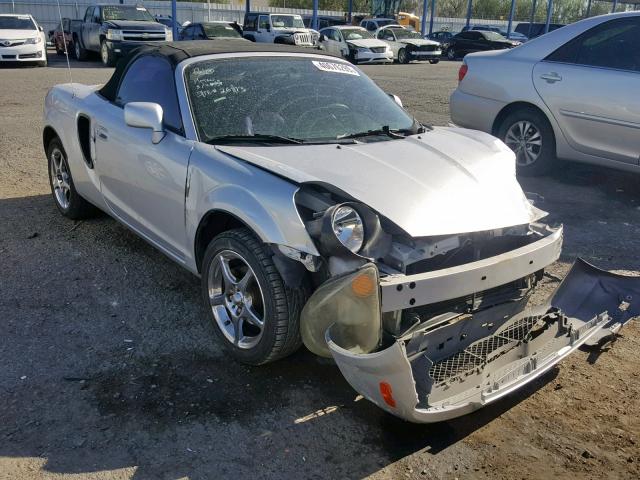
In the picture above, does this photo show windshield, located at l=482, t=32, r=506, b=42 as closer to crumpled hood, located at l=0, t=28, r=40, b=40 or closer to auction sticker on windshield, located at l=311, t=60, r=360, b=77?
crumpled hood, located at l=0, t=28, r=40, b=40

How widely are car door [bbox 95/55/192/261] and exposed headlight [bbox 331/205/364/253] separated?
1173 mm

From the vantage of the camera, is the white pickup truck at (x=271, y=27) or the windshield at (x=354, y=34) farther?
the windshield at (x=354, y=34)

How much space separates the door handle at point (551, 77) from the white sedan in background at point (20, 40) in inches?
648

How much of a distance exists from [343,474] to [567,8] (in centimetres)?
7359

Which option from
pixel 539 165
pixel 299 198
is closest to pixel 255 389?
pixel 299 198

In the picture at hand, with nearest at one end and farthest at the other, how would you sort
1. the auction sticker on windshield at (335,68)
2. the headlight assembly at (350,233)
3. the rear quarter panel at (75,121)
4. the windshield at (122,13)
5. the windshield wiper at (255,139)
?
the headlight assembly at (350,233) < the windshield wiper at (255,139) < the auction sticker on windshield at (335,68) < the rear quarter panel at (75,121) < the windshield at (122,13)

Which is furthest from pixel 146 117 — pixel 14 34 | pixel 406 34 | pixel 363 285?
pixel 406 34

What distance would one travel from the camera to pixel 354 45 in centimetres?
2472

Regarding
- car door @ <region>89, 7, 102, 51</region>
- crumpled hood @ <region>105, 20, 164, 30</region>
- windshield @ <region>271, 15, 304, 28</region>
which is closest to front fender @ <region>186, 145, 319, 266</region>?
crumpled hood @ <region>105, 20, 164, 30</region>

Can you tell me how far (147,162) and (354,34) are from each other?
23.5m

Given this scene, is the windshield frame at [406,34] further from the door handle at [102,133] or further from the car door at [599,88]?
the door handle at [102,133]

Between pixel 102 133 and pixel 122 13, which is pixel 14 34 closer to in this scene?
pixel 122 13

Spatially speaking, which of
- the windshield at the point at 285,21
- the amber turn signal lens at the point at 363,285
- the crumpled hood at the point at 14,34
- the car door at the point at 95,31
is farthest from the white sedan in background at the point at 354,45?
the amber turn signal lens at the point at 363,285

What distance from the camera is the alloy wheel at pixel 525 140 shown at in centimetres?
692
